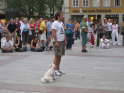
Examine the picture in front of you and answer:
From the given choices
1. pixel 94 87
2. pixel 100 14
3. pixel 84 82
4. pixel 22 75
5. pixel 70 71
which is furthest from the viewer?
pixel 100 14

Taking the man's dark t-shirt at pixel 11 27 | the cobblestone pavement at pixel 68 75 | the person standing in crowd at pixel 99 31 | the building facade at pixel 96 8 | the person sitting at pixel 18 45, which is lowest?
the cobblestone pavement at pixel 68 75

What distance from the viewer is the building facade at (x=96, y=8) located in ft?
184

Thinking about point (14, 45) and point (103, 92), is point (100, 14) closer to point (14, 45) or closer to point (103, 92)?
point (14, 45)

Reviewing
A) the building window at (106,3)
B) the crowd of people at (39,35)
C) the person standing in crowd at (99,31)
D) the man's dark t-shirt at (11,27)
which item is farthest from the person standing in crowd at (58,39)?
the building window at (106,3)

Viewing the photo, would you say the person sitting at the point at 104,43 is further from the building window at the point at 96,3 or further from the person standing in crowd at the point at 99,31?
the building window at the point at 96,3

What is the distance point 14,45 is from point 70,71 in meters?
7.07

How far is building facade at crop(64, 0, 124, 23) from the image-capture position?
2202 inches

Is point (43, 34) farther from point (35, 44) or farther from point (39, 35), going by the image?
point (35, 44)

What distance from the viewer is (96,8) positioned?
5678cm

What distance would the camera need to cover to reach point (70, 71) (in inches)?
421

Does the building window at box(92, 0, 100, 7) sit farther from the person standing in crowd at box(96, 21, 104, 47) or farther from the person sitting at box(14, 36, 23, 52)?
the person sitting at box(14, 36, 23, 52)

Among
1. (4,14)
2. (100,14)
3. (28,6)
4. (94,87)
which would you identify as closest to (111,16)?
(100,14)

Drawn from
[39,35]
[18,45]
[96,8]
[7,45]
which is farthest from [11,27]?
[96,8]

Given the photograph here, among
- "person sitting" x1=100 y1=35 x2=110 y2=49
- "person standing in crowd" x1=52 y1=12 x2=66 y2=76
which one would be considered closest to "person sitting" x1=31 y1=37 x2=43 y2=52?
"person sitting" x1=100 y1=35 x2=110 y2=49
